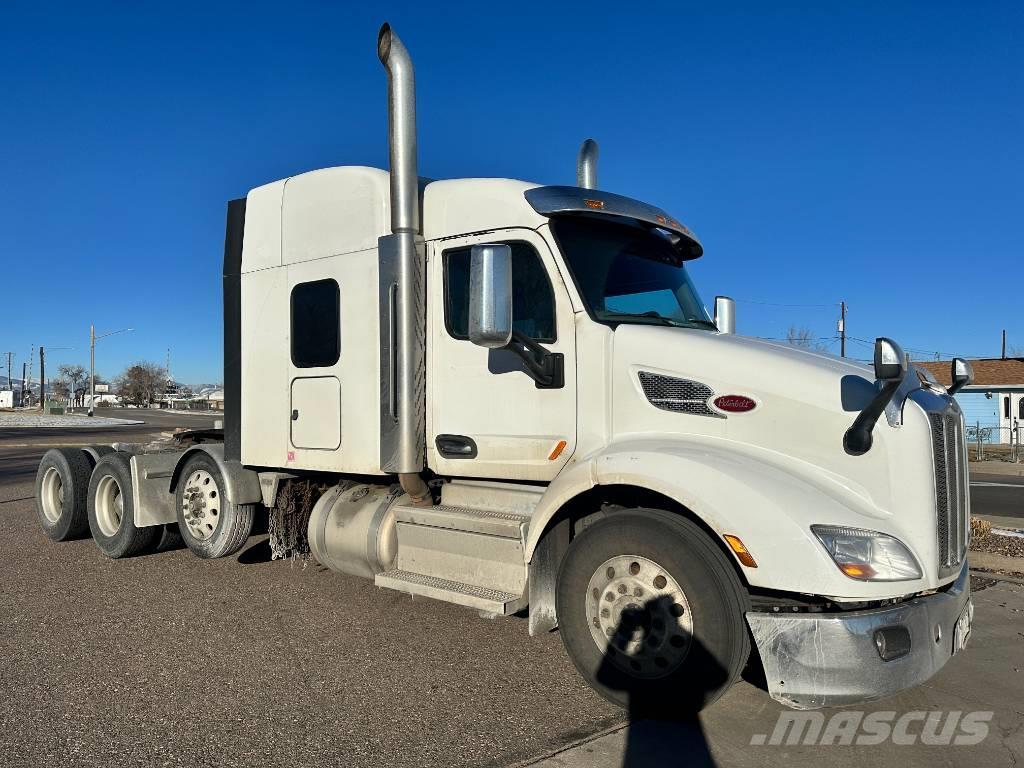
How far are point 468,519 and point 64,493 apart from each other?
220 inches

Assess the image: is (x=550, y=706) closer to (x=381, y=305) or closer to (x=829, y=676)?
(x=829, y=676)

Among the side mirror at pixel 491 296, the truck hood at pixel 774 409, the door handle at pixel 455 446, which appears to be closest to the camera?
the truck hood at pixel 774 409

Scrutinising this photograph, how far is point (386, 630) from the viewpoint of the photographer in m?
5.34

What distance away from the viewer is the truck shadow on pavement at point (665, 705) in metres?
3.48

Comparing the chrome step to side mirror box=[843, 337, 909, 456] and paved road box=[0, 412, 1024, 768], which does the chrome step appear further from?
side mirror box=[843, 337, 909, 456]

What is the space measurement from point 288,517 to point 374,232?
97.2 inches

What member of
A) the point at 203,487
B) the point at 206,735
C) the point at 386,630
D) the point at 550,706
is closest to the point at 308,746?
the point at 206,735

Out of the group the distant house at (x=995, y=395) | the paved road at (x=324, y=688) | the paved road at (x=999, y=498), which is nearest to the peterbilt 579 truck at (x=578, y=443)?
the paved road at (x=324, y=688)

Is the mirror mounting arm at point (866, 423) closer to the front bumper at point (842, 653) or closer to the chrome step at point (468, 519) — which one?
the front bumper at point (842, 653)

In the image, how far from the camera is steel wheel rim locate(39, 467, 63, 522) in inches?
339

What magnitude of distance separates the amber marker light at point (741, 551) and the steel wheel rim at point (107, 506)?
6391mm

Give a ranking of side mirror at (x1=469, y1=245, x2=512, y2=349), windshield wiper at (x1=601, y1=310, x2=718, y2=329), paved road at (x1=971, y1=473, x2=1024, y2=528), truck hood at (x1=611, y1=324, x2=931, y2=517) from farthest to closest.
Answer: paved road at (x1=971, y1=473, x2=1024, y2=528) < windshield wiper at (x1=601, y1=310, x2=718, y2=329) < side mirror at (x1=469, y1=245, x2=512, y2=349) < truck hood at (x1=611, y1=324, x2=931, y2=517)

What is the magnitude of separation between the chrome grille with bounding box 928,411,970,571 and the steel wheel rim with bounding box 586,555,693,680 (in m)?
1.20

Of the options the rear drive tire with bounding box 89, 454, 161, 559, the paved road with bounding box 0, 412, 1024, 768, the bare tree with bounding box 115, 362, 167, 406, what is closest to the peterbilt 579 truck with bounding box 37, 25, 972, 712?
the paved road with bounding box 0, 412, 1024, 768
